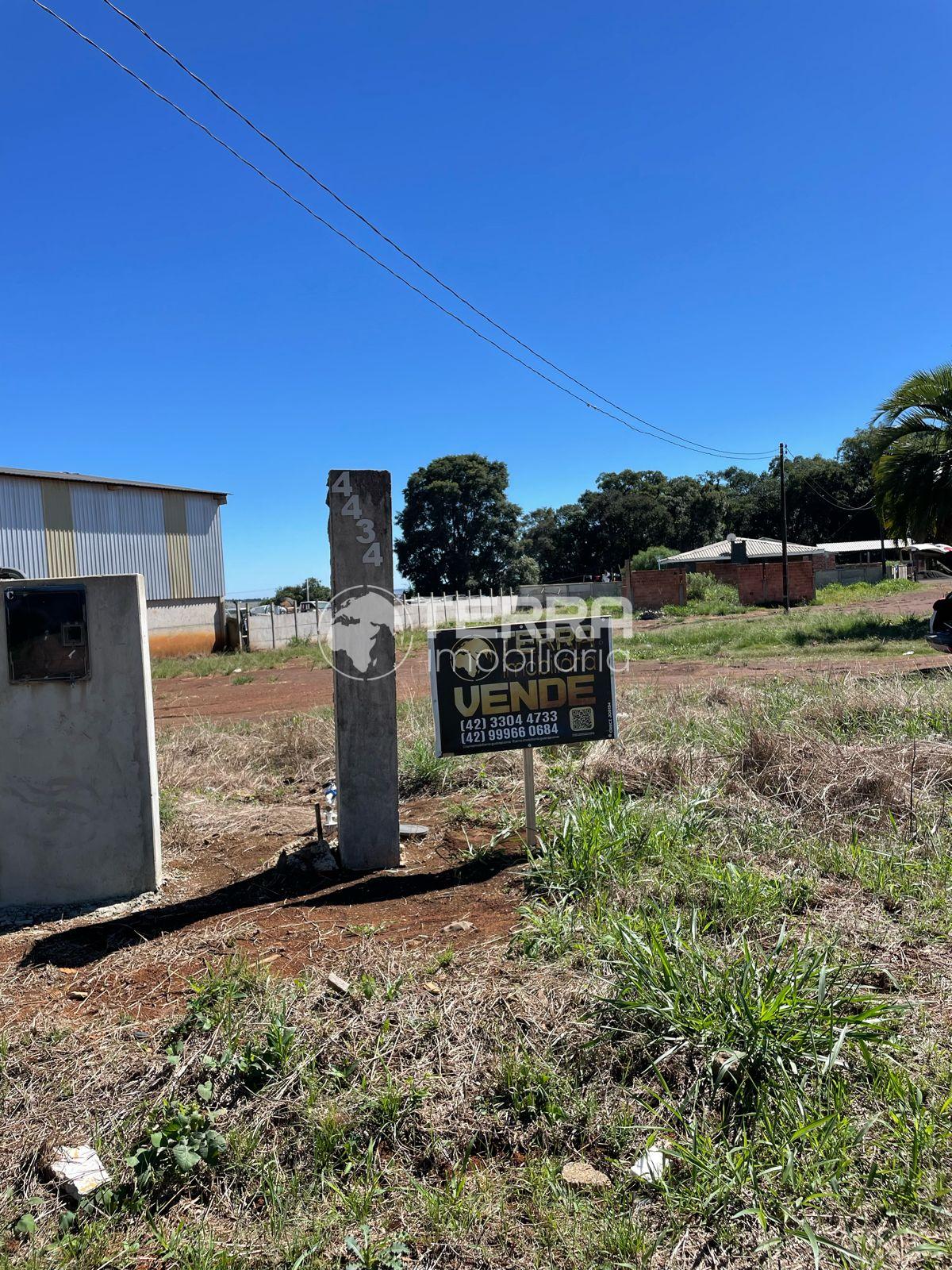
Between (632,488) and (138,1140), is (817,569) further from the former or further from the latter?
(138,1140)

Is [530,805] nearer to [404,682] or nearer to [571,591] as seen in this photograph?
[404,682]

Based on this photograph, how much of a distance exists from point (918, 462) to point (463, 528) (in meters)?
39.6

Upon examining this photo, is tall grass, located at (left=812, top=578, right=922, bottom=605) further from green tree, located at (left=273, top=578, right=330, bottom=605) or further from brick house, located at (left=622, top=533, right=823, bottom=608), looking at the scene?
green tree, located at (left=273, top=578, right=330, bottom=605)

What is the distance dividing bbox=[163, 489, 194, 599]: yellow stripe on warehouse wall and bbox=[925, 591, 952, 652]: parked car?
79.6 ft

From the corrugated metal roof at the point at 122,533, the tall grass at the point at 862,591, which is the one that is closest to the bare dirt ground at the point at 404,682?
the corrugated metal roof at the point at 122,533

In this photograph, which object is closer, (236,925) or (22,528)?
(236,925)

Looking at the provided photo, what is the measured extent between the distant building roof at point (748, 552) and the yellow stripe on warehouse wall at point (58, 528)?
2923 cm

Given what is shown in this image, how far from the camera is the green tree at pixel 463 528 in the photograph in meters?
54.6

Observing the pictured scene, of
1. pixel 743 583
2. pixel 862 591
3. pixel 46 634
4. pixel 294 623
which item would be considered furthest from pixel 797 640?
pixel 862 591

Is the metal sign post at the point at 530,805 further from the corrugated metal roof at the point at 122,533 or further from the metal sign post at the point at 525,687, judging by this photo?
the corrugated metal roof at the point at 122,533

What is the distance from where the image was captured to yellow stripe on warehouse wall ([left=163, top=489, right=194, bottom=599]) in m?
28.7

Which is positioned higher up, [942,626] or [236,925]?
[942,626]

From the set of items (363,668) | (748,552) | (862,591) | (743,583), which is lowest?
(363,668)

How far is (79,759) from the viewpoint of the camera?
4.28 m
